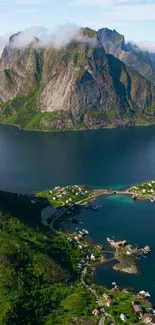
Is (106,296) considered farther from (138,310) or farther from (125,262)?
(125,262)

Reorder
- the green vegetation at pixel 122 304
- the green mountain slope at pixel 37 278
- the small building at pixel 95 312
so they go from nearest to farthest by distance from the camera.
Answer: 1. the green mountain slope at pixel 37 278
2. the green vegetation at pixel 122 304
3. the small building at pixel 95 312

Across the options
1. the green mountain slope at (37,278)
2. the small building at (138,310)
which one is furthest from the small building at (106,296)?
the small building at (138,310)

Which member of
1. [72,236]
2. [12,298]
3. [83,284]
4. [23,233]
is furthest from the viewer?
[72,236]

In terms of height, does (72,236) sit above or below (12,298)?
below

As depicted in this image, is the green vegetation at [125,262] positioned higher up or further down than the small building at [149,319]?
further down

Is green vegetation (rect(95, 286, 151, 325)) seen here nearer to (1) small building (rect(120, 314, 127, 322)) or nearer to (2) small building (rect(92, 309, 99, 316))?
(1) small building (rect(120, 314, 127, 322))

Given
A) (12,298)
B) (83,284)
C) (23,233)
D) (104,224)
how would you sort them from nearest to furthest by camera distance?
(12,298) → (83,284) → (23,233) → (104,224)

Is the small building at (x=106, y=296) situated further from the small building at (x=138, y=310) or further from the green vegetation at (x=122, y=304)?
the small building at (x=138, y=310)

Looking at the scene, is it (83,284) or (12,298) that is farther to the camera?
(83,284)

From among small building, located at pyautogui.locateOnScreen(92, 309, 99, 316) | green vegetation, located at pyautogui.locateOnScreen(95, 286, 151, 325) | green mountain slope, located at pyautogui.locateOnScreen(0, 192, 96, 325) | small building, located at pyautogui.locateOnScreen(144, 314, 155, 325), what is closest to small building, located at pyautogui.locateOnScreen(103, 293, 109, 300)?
green vegetation, located at pyautogui.locateOnScreen(95, 286, 151, 325)

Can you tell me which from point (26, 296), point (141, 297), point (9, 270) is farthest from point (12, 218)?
point (141, 297)

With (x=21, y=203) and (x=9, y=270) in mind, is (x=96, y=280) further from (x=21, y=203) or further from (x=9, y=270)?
(x=21, y=203)
